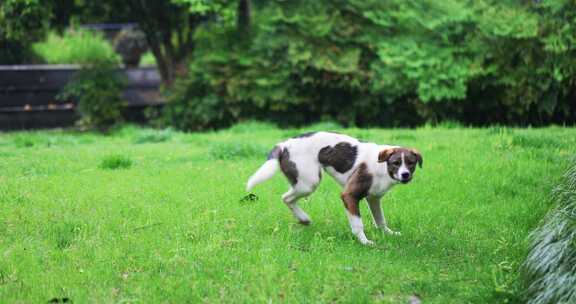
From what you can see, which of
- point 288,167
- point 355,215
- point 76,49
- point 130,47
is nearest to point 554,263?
point 355,215

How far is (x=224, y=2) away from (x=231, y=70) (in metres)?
1.68

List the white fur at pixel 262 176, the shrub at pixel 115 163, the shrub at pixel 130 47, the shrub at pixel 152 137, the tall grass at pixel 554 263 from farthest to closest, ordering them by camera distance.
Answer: the shrub at pixel 130 47 < the shrub at pixel 152 137 < the shrub at pixel 115 163 < the white fur at pixel 262 176 < the tall grass at pixel 554 263

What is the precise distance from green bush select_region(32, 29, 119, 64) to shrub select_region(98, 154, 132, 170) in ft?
35.5

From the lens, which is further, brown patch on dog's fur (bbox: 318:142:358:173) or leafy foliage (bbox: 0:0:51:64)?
leafy foliage (bbox: 0:0:51:64)

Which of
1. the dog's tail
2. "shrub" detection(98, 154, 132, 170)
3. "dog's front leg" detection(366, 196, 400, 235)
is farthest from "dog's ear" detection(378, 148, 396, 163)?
"shrub" detection(98, 154, 132, 170)

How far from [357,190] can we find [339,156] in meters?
0.40

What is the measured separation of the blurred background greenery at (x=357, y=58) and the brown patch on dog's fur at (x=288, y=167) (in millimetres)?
9992

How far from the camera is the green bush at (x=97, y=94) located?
19.6 m

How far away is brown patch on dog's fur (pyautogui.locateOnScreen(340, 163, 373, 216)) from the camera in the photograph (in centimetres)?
622

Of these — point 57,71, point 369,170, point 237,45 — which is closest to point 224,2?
point 237,45

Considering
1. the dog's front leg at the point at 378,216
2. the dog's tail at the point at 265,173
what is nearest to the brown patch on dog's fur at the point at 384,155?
the dog's front leg at the point at 378,216

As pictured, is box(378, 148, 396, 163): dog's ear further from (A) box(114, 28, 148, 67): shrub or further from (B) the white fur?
(A) box(114, 28, 148, 67): shrub

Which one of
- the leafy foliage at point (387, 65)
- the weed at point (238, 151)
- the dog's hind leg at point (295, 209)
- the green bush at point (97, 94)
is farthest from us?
the green bush at point (97, 94)

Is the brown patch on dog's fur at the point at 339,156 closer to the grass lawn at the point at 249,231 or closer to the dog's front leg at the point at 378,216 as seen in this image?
the dog's front leg at the point at 378,216
